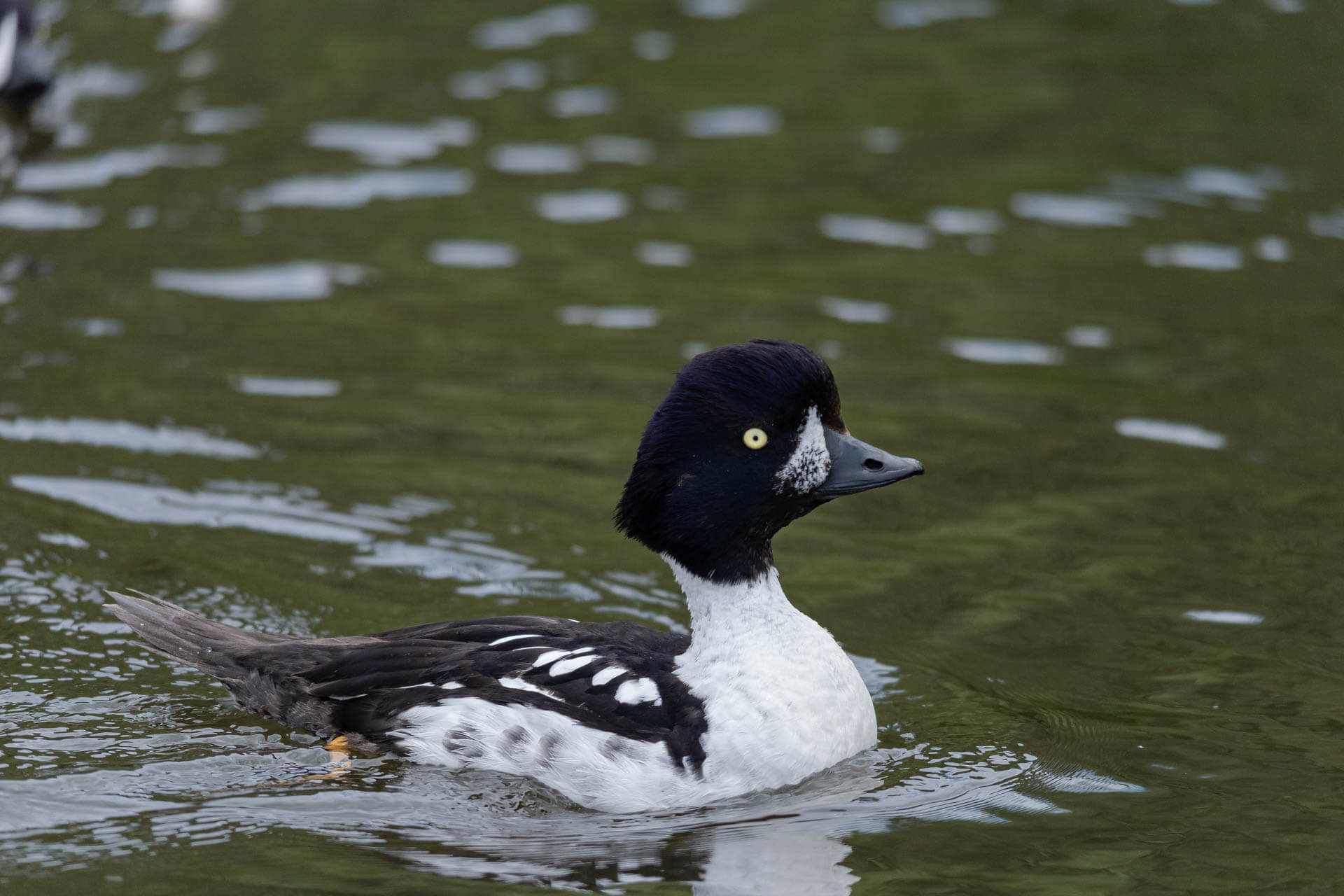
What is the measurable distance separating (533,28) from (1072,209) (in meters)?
6.20

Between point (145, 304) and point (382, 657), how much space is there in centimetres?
599

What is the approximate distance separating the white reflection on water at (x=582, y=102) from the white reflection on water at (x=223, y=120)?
Result: 259 cm

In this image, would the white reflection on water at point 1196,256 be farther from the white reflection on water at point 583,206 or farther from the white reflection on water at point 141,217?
the white reflection on water at point 141,217

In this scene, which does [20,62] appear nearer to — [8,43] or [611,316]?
[8,43]

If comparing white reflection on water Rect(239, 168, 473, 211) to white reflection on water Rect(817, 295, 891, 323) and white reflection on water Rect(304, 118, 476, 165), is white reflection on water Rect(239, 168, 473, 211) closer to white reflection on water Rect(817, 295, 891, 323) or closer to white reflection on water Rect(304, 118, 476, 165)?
white reflection on water Rect(304, 118, 476, 165)

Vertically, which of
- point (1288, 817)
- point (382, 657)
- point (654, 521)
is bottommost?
point (1288, 817)

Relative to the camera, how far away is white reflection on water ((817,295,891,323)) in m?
12.1

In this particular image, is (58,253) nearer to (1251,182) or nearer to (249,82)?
(249,82)

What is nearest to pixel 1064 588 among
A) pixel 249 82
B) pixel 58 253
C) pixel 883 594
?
pixel 883 594

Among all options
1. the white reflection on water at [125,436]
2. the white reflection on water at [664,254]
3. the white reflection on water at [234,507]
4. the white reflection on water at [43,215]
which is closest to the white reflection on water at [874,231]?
the white reflection on water at [664,254]

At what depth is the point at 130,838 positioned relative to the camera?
623 centimetres

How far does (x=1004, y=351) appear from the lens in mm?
11719

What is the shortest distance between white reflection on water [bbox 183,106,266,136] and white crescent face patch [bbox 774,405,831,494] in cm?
995

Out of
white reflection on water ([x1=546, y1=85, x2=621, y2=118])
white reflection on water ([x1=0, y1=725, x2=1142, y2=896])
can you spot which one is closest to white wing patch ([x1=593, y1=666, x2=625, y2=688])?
white reflection on water ([x1=0, y1=725, x2=1142, y2=896])
